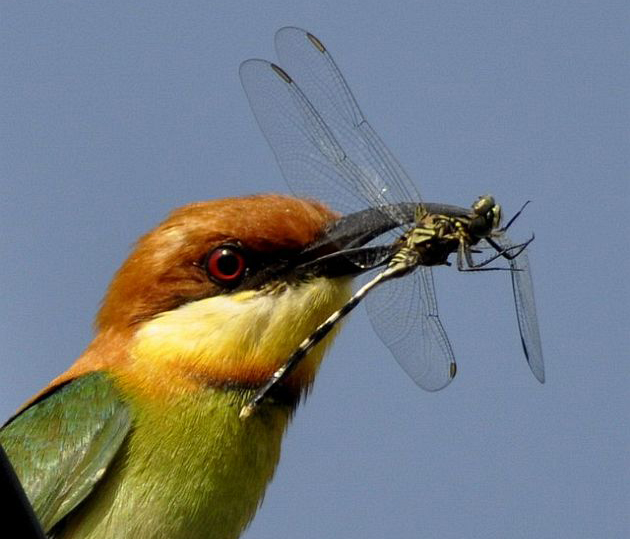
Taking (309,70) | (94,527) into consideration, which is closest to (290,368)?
(94,527)

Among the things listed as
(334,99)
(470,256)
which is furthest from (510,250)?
(334,99)

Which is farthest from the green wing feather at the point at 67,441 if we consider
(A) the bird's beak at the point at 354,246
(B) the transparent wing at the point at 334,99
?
(B) the transparent wing at the point at 334,99

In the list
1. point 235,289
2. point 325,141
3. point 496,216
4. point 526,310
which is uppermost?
point 325,141

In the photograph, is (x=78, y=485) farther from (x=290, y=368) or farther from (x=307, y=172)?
(x=307, y=172)

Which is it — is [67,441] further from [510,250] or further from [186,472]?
[510,250]

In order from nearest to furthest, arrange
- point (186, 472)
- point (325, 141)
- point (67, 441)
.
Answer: point (186, 472)
point (67, 441)
point (325, 141)

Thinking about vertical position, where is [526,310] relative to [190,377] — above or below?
below

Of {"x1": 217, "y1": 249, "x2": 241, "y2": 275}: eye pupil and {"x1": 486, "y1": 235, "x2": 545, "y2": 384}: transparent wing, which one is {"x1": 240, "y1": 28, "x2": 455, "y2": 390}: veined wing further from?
{"x1": 217, "y1": 249, "x2": 241, "y2": 275}: eye pupil

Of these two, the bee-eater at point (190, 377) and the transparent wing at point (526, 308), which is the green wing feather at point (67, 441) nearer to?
the bee-eater at point (190, 377)

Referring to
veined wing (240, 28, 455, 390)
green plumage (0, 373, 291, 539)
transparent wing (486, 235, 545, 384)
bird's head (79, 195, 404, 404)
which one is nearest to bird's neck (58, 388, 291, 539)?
green plumage (0, 373, 291, 539)
